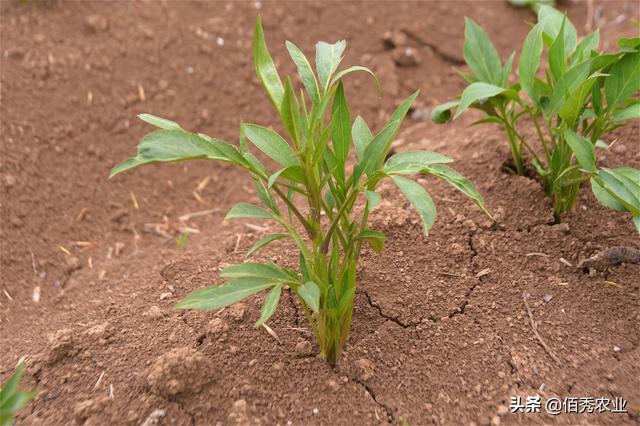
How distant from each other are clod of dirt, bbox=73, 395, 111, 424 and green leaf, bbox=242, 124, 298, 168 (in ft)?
3.03

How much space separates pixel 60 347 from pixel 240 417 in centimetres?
71

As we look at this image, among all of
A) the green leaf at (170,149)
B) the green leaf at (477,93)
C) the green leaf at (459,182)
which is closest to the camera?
the green leaf at (170,149)

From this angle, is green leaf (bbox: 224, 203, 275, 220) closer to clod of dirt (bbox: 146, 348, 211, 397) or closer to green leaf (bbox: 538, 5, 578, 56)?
clod of dirt (bbox: 146, 348, 211, 397)

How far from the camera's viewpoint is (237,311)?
2.22 m

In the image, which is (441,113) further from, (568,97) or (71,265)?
(71,265)

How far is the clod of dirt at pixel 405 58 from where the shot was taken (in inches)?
158

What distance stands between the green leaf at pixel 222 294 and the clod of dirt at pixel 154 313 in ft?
2.04

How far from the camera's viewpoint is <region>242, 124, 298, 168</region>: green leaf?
1796mm

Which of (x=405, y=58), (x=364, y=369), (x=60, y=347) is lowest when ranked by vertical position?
(x=60, y=347)

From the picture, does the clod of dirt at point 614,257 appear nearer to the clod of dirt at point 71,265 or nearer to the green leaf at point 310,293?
the green leaf at point 310,293


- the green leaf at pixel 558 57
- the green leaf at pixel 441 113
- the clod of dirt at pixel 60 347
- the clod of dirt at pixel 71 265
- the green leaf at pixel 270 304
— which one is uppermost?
the green leaf at pixel 558 57

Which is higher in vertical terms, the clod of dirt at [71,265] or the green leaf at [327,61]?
the green leaf at [327,61]

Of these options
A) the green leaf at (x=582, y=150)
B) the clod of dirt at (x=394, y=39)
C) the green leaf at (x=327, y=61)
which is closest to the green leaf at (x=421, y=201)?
the green leaf at (x=327, y=61)

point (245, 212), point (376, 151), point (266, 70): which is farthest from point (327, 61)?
point (245, 212)
